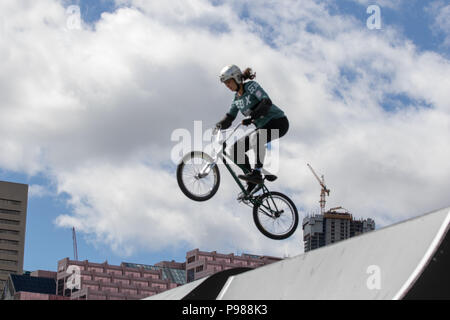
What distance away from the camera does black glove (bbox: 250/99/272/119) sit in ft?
47.9

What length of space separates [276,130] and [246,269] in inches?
139

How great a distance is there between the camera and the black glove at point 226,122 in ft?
49.5

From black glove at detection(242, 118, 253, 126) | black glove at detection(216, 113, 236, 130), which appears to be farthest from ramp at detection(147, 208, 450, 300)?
black glove at detection(216, 113, 236, 130)

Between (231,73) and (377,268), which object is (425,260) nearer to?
(377,268)

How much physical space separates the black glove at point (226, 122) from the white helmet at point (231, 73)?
84 cm

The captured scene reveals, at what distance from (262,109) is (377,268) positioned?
6759 mm

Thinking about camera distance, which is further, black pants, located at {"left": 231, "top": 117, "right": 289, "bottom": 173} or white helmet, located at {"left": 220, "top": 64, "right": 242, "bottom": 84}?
black pants, located at {"left": 231, "top": 117, "right": 289, "bottom": 173}

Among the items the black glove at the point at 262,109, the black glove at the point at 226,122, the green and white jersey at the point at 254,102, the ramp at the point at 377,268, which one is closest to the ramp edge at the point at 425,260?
the ramp at the point at 377,268

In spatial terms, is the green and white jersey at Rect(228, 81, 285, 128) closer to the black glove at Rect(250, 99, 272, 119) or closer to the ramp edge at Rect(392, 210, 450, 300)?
the black glove at Rect(250, 99, 272, 119)

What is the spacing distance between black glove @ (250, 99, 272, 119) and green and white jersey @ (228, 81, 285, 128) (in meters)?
0.08

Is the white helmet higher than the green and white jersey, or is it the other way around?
the white helmet

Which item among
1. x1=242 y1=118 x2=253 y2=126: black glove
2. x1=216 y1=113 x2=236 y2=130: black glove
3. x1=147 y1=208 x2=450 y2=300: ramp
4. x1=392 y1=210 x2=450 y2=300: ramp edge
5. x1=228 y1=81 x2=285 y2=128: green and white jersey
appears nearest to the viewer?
x1=392 y1=210 x2=450 y2=300: ramp edge
